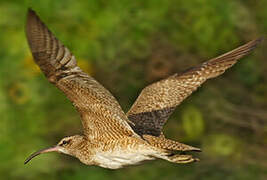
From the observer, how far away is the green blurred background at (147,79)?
1054 centimetres

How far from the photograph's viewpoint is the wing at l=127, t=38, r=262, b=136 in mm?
6746

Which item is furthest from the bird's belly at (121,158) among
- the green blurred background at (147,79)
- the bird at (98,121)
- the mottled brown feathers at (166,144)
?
the green blurred background at (147,79)

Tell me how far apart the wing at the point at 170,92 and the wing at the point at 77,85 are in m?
0.44

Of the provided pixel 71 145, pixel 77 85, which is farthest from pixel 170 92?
pixel 77 85

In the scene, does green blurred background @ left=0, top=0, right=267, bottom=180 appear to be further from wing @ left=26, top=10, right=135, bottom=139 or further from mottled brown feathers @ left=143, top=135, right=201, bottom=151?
wing @ left=26, top=10, right=135, bottom=139

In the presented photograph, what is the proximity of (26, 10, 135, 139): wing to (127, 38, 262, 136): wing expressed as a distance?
1.46 feet

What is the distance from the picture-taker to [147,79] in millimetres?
10148

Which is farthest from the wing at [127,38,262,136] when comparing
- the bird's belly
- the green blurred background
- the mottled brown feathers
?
the green blurred background

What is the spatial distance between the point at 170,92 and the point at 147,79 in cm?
313

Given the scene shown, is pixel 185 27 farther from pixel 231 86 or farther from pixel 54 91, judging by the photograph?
pixel 54 91

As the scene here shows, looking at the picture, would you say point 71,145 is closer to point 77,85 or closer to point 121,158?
point 121,158

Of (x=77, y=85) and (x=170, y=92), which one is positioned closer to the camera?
(x=77, y=85)

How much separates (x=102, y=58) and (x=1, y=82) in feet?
4.68

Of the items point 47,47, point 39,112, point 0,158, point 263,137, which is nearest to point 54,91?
point 39,112
